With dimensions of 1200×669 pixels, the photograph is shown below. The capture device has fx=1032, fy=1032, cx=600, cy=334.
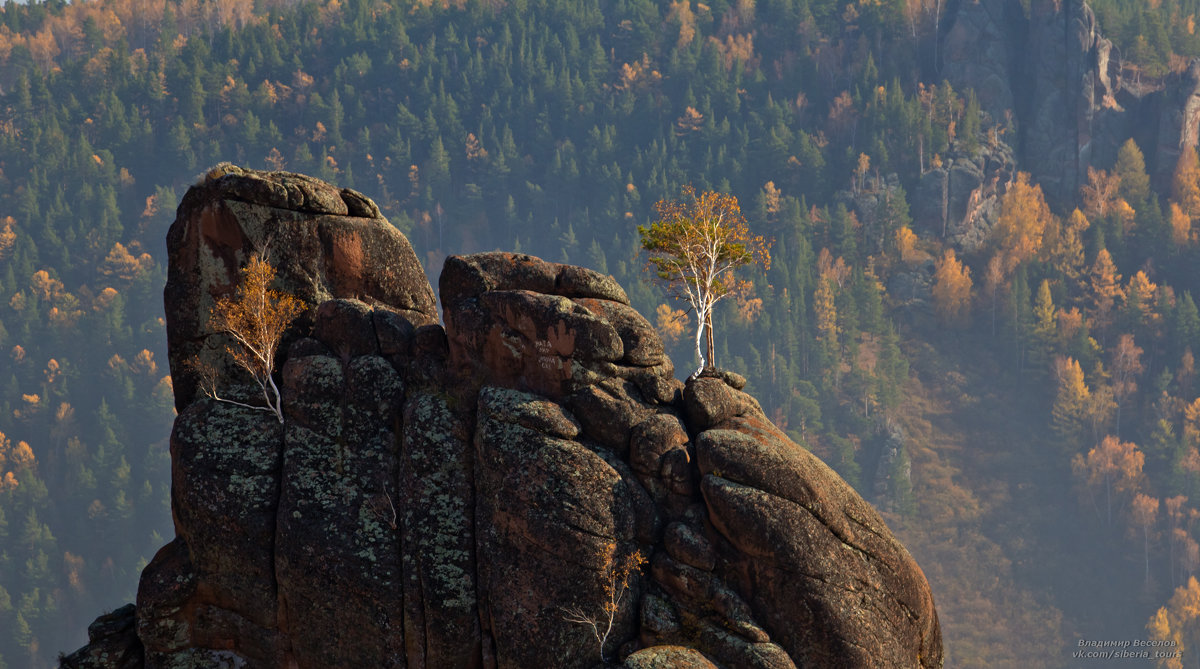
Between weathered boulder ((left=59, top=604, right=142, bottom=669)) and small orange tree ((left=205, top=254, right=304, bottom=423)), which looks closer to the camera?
weathered boulder ((left=59, top=604, right=142, bottom=669))

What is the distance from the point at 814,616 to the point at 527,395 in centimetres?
1236

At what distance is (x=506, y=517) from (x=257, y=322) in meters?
13.0

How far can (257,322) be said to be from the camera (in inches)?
1572

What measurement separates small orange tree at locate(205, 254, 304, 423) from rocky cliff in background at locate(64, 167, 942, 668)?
1.03 metres

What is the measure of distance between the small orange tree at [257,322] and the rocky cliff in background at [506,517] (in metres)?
1.03

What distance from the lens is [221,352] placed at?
137ft

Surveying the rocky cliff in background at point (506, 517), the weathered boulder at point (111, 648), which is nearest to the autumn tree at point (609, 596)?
the rocky cliff in background at point (506, 517)

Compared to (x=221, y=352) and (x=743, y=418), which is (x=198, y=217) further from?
(x=743, y=418)

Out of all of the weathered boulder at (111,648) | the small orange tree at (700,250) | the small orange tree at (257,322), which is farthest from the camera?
the small orange tree at (700,250)

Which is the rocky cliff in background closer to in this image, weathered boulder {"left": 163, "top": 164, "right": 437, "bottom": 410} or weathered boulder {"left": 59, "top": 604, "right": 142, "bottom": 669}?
weathered boulder {"left": 59, "top": 604, "right": 142, "bottom": 669}

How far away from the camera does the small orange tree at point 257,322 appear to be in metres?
39.8

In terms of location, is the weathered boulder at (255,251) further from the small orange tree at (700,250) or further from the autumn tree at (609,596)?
the autumn tree at (609,596)

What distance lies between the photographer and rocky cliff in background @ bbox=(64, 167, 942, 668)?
111 ft

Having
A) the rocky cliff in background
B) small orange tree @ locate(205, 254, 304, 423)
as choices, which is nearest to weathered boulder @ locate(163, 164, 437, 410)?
small orange tree @ locate(205, 254, 304, 423)
